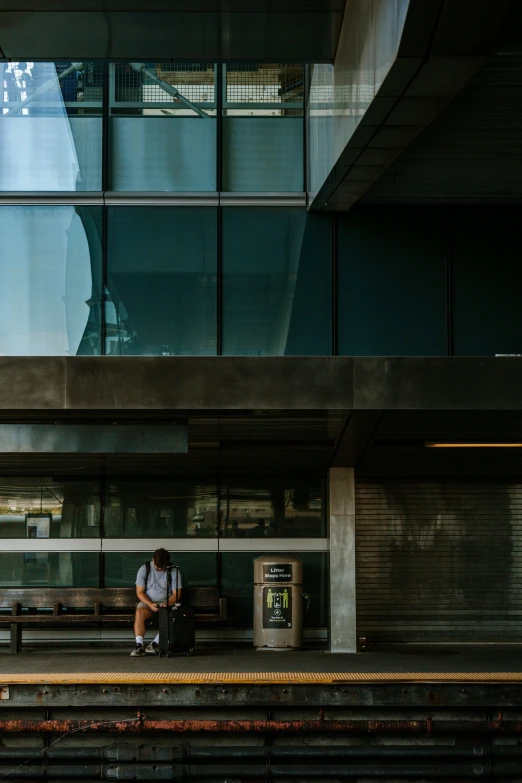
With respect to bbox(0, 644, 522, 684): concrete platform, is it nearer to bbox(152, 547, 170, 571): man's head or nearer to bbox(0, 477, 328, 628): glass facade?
bbox(0, 477, 328, 628): glass facade

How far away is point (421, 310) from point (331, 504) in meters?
2.95

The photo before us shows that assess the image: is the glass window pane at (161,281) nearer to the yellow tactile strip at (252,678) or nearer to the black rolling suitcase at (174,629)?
the black rolling suitcase at (174,629)

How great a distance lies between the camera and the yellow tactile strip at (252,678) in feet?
35.7

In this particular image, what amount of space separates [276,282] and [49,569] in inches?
209

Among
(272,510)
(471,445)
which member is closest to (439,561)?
(471,445)

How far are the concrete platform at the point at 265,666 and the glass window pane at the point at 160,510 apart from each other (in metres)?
1.66

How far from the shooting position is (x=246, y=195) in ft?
44.0

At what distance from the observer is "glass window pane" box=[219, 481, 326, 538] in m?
14.8

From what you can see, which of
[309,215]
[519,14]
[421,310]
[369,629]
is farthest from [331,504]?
[519,14]

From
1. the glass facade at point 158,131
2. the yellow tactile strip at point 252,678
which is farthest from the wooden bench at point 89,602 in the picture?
the glass facade at point 158,131

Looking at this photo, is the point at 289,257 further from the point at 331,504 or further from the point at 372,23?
the point at 372,23

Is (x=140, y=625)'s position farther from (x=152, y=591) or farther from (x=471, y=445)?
(x=471, y=445)

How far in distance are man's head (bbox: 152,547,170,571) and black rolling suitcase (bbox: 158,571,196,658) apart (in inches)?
23.4

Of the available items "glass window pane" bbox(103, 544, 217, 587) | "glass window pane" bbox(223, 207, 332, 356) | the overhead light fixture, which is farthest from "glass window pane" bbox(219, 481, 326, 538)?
"glass window pane" bbox(223, 207, 332, 356)
